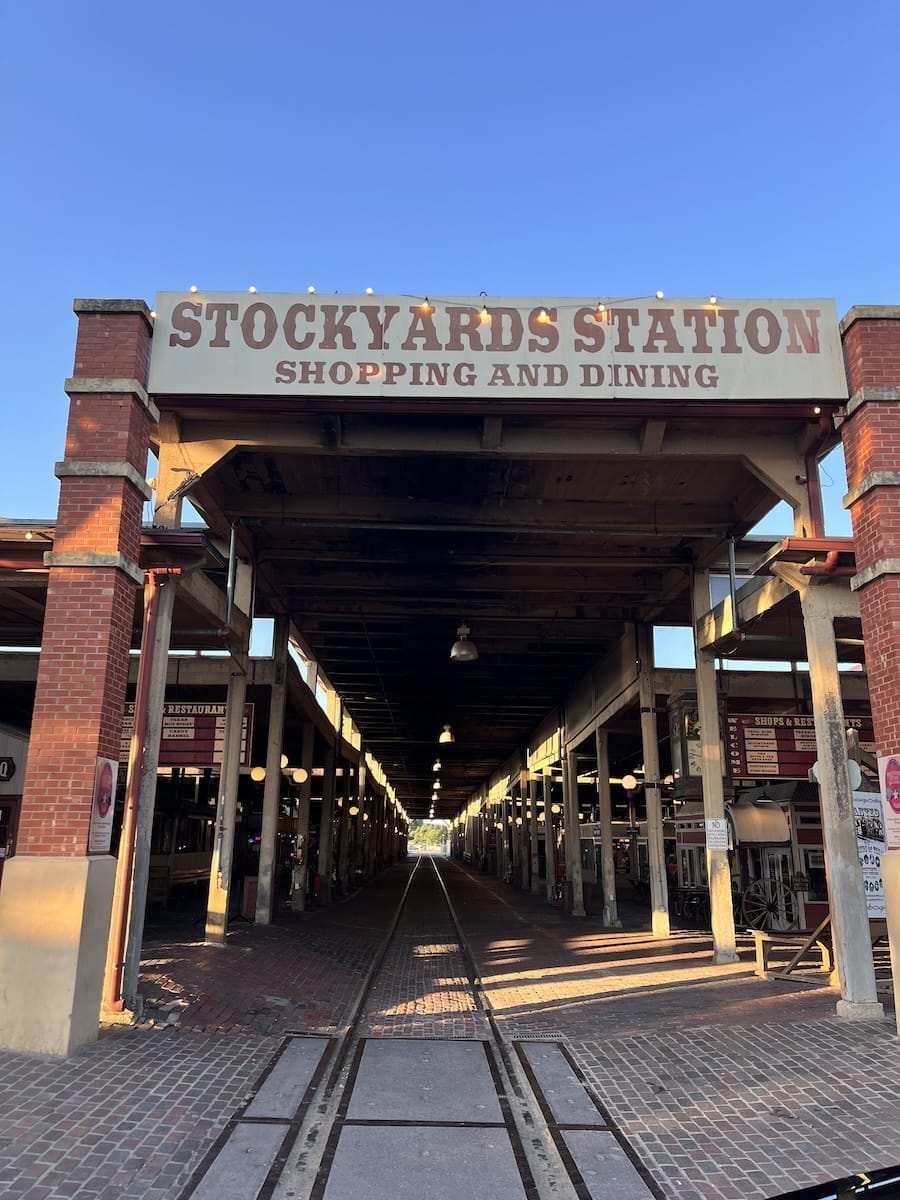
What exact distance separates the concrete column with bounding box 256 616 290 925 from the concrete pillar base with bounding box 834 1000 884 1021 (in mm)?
12074

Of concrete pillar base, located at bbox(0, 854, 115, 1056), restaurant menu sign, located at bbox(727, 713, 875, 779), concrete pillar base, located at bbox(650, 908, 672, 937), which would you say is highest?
restaurant menu sign, located at bbox(727, 713, 875, 779)

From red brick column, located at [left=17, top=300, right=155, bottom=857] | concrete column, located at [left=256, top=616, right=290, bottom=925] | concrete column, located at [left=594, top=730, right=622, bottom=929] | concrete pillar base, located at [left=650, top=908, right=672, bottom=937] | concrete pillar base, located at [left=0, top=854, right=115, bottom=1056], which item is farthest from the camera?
concrete column, located at [left=594, top=730, right=622, bottom=929]

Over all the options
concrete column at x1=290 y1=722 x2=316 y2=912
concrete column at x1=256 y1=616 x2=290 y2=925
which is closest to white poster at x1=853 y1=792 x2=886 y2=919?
concrete column at x1=256 y1=616 x2=290 y2=925

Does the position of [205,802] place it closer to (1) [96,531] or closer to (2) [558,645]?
(2) [558,645]

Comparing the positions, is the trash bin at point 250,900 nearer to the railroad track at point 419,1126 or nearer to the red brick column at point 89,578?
the railroad track at point 419,1126

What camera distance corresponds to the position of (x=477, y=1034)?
8.65 m

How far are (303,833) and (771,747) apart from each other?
13606mm

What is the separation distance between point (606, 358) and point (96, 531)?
5920 millimetres

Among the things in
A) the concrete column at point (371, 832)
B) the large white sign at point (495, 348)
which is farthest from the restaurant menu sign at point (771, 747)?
the concrete column at point (371, 832)

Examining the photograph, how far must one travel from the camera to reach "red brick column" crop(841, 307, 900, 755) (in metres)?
8.80

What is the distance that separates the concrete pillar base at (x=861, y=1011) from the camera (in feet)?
28.9

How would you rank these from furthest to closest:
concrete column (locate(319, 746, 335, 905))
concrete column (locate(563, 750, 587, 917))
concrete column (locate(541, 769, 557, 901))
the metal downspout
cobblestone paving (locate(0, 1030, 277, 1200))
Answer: concrete column (locate(541, 769, 557, 901)) < concrete column (locate(319, 746, 335, 905)) < concrete column (locate(563, 750, 587, 917)) < the metal downspout < cobblestone paving (locate(0, 1030, 277, 1200))

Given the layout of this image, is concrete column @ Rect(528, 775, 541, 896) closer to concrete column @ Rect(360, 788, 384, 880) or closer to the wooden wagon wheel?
concrete column @ Rect(360, 788, 384, 880)

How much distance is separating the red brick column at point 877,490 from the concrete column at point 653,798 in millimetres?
9460
